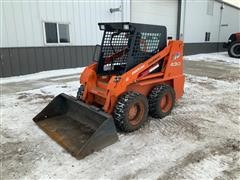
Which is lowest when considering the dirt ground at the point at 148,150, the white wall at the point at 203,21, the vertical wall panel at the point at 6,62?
the dirt ground at the point at 148,150

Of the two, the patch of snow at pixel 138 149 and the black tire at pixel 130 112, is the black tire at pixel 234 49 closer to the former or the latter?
the patch of snow at pixel 138 149

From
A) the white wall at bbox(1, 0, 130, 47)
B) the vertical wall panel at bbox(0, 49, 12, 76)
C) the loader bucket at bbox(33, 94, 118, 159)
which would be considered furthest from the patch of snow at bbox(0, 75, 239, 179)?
the white wall at bbox(1, 0, 130, 47)

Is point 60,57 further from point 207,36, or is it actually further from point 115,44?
point 207,36

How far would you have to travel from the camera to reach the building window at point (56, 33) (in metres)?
8.77

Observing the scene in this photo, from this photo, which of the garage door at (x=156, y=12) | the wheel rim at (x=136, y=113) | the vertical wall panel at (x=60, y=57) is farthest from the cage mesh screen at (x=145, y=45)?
the garage door at (x=156, y=12)

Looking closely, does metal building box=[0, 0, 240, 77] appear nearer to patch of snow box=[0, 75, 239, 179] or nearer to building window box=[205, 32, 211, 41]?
patch of snow box=[0, 75, 239, 179]

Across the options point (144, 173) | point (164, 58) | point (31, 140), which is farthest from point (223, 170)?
point (31, 140)

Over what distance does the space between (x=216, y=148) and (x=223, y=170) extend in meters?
0.54

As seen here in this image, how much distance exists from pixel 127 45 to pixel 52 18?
5798 millimetres

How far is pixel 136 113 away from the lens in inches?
143

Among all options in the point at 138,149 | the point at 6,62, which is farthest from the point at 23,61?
the point at 138,149

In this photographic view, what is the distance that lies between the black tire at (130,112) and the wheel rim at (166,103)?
0.61m

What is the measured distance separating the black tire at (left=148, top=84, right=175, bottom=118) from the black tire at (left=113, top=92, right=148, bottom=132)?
31cm

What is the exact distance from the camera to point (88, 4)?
9.62 m
